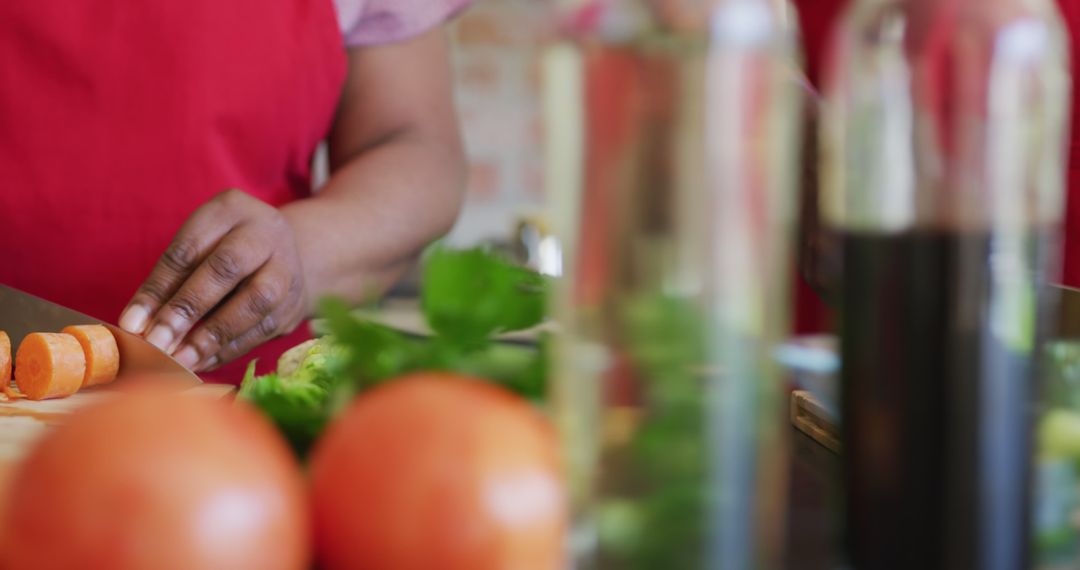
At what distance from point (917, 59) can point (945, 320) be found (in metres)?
0.08

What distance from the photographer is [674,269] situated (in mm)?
305

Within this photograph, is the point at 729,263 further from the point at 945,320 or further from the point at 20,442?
the point at 20,442

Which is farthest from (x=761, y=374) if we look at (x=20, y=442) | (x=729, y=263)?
(x=20, y=442)

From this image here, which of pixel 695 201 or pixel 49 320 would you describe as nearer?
pixel 695 201

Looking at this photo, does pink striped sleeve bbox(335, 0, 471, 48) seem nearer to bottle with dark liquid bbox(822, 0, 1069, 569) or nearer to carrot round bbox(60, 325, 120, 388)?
carrot round bbox(60, 325, 120, 388)

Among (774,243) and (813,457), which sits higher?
(774,243)

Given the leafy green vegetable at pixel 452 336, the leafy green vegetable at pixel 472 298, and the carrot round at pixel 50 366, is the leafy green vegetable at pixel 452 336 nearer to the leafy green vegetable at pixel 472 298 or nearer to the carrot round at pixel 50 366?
the leafy green vegetable at pixel 472 298

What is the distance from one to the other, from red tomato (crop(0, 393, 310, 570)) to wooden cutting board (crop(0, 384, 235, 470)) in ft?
1.19

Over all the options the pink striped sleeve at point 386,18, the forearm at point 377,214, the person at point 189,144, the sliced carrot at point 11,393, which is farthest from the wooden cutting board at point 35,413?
the pink striped sleeve at point 386,18

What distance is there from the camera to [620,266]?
1.01 ft

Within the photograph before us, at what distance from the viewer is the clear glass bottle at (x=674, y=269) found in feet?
0.99

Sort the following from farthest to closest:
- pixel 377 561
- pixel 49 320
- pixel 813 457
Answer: pixel 49 320 < pixel 813 457 < pixel 377 561

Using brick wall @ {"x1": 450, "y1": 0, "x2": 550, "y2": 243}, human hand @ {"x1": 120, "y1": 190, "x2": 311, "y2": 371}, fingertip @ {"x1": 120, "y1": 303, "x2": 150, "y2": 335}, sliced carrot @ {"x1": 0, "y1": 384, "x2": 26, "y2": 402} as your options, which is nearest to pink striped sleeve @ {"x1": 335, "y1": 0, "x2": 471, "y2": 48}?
human hand @ {"x1": 120, "y1": 190, "x2": 311, "y2": 371}

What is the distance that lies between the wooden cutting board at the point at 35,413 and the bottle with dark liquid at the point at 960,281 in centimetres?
42
